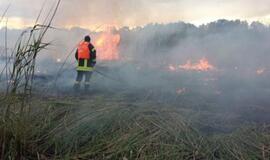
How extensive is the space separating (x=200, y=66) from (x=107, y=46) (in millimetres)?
8022

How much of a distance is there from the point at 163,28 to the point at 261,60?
34.5ft

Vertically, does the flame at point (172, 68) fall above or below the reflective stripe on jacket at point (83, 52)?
below

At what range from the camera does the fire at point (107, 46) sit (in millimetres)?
22688

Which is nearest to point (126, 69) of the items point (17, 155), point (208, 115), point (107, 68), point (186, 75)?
point (107, 68)

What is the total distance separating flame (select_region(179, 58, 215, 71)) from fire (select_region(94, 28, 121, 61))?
5.92m

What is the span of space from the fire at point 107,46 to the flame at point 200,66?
5.92 metres

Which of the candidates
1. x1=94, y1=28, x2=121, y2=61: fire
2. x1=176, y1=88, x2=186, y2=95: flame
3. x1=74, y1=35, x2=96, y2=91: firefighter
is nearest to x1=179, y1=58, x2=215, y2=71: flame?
x1=176, y1=88, x2=186, y2=95: flame

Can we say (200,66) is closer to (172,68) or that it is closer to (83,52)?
(172,68)

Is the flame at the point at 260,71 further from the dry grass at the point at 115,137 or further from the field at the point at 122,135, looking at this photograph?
the dry grass at the point at 115,137

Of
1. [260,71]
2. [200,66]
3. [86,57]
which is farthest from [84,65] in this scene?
[260,71]

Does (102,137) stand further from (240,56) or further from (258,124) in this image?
(240,56)

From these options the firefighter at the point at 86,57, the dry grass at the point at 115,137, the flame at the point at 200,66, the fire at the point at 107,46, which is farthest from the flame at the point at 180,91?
the fire at the point at 107,46

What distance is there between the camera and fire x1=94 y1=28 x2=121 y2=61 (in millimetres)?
22688

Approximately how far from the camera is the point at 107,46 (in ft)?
76.8
